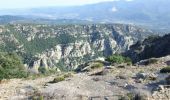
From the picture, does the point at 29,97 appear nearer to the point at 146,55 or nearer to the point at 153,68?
the point at 153,68

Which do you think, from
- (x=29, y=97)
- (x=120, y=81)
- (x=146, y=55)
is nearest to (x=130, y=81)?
(x=120, y=81)

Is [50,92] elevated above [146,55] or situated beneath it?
elevated above

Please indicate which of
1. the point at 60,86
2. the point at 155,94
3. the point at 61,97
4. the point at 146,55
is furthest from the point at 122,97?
the point at 146,55

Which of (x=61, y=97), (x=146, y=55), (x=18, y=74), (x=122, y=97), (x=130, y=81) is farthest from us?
(x=146, y=55)

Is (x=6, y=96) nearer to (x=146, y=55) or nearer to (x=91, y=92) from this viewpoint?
(x=91, y=92)

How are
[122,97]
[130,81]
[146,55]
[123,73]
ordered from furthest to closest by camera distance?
[146,55] → [123,73] → [130,81] → [122,97]

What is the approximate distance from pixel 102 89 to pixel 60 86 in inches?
195

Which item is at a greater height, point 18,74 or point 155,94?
point 155,94

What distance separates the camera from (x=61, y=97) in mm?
39469

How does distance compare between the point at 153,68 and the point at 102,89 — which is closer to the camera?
the point at 102,89

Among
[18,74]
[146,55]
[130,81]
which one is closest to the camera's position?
Result: [130,81]

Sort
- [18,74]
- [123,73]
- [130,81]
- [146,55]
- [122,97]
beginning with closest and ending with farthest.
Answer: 1. [122,97]
2. [130,81]
3. [123,73]
4. [18,74]
5. [146,55]

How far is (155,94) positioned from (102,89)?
617 cm

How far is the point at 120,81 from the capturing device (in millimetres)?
43750
